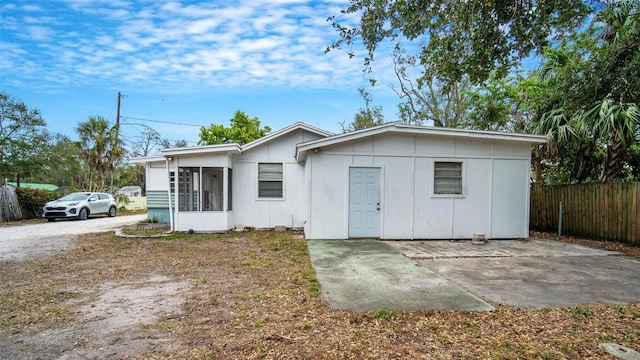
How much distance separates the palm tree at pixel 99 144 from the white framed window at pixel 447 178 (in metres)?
18.9

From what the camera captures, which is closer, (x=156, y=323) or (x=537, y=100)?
(x=156, y=323)

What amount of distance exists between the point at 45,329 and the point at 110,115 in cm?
2198

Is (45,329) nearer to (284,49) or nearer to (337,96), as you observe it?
(284,49)

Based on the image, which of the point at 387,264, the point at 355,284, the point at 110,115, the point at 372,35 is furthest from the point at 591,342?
the point at 110,115

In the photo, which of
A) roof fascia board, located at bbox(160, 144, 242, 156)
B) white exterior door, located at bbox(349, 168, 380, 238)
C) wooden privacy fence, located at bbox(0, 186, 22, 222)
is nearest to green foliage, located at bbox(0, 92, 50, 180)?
wooden privacy fence, located at bbox(0, 186, 22, 222)

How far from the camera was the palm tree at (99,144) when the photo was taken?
19109mm

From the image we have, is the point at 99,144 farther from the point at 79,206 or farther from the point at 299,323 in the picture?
the point at 299,323

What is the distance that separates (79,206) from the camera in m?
15.2

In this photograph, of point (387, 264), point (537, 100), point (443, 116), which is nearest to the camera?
point (387, 264)

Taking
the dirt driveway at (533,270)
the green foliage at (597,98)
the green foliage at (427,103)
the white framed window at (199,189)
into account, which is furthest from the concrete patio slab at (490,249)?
the green foliage at (427,103)

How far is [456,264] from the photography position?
6215 millimetres

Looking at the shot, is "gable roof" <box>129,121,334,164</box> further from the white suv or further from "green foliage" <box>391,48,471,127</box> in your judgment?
"green foliage" <box>391,48,471,127</box>

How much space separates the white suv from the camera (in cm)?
1446

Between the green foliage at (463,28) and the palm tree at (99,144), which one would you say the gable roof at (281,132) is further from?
the palm tree at (99,144)
